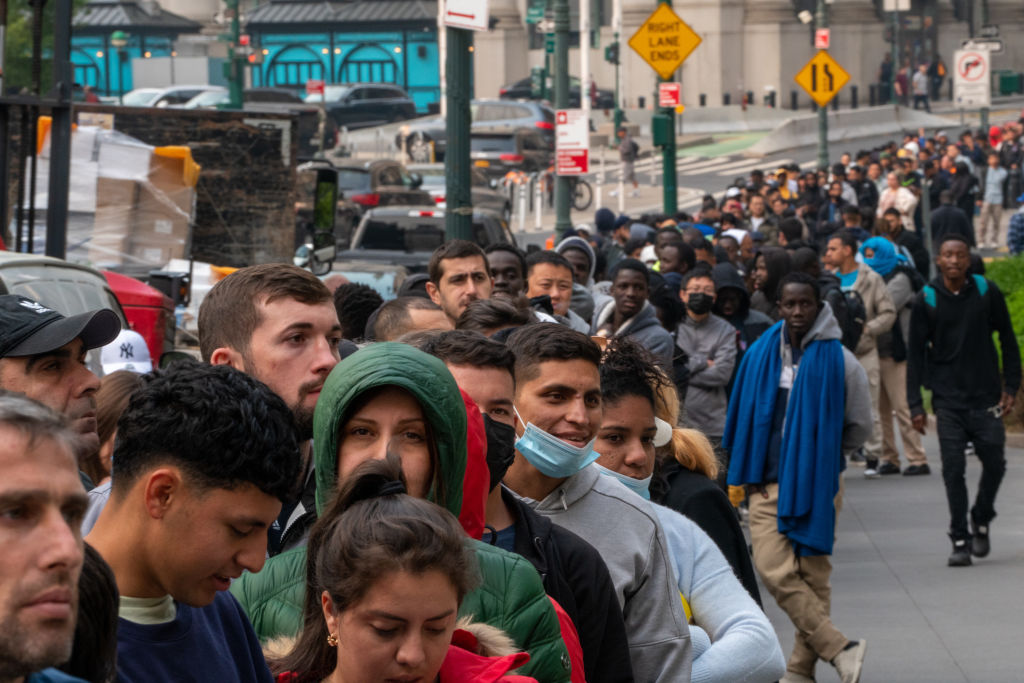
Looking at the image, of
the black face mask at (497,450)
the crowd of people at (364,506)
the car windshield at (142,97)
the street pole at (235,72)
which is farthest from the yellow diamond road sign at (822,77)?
the car windshield at (142,97)

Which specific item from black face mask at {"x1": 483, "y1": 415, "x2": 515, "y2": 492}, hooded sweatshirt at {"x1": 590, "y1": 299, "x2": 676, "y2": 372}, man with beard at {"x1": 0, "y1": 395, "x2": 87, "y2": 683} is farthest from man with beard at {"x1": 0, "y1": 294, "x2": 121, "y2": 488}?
hooded sweatshirt at {"x1": 590, "y1": 299, "x2": 676, "y2": 372}

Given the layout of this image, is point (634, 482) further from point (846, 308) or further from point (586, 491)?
point (846, 308)

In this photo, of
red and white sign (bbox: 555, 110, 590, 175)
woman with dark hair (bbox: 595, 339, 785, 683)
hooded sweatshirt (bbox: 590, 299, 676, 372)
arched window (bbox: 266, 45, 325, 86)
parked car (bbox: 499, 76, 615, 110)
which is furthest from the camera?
arched window (bbox: 266, 45, 325, 86)

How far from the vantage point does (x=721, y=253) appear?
16.8m

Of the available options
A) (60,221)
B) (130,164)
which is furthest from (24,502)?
(130,164)

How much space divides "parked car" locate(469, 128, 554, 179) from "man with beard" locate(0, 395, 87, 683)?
40795 mm

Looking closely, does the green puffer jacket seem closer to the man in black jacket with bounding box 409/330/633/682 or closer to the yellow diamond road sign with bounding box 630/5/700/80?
the man in black jacket with bounding box 409/330/633/682

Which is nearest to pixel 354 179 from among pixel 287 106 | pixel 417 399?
pixel 287 106

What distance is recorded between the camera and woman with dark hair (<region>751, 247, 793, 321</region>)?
42.7 ft

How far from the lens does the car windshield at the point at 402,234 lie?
20188 millimetres

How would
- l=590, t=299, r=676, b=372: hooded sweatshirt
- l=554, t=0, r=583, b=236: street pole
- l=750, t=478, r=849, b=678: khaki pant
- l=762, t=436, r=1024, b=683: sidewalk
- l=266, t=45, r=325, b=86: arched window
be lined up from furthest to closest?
1. l=266, t=45, r=325, b=86: arched window
2. l=554, t=0, r=583, b=236: street pole
3. l=590, t=299, r=676, b=372: hooded sweatshirt
4. l=762, t=436, r=1024, b=683: sidewalk
5. l=750, t=478, r=849, b=678: khaki pant

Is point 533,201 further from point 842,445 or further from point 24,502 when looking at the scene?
point 24,502

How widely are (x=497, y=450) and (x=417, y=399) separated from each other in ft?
1.50

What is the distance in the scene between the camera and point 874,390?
47.0 ft
